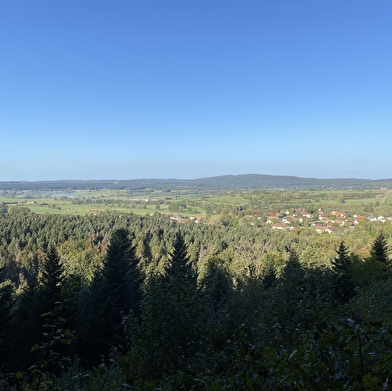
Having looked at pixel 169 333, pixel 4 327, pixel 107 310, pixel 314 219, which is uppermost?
pixel 169 333

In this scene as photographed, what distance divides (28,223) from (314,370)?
93.9m

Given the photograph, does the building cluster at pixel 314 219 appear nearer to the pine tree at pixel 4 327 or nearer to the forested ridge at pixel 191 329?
the forested ridge at pixel 191 329

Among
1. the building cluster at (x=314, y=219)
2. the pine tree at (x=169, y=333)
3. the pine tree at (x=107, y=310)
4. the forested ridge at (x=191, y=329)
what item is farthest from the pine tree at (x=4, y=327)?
the building cluster at (x=314, y=219)

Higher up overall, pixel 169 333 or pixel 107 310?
pixel 169 333

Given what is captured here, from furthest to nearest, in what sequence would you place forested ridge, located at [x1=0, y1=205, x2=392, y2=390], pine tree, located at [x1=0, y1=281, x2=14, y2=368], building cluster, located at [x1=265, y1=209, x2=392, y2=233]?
building cluster, located at [x1=265, y1=209, x2=392, y2=233] → pine tree, located at [x1=0, y1=281, x2=14, y2=368] → forested ridge, located at [x1=0, y1=205, x2=392, y2=390]

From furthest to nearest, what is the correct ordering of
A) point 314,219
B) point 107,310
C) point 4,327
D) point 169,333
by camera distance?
point 314,219
point 107,310
point 4,327
point 169,333

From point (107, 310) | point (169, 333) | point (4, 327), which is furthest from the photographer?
point (107, 310)

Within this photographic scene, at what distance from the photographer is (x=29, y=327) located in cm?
1539

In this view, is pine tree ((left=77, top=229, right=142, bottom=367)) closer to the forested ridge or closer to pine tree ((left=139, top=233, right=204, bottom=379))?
the forested ridge

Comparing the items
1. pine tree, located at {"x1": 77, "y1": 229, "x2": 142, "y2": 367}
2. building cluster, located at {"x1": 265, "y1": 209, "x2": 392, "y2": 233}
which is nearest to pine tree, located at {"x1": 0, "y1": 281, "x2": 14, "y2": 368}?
pine tree, located at {"x1": 77, "y1": 229, "x2": 142, "y2": 367}

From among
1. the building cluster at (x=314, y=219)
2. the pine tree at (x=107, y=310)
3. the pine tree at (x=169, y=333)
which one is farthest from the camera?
the building cluster at (x=314, y=219)

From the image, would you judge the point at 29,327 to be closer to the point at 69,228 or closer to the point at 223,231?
the point at 69,228

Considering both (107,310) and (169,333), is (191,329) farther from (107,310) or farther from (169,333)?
(107,310)

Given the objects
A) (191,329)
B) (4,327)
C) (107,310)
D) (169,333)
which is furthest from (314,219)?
(169,333)
